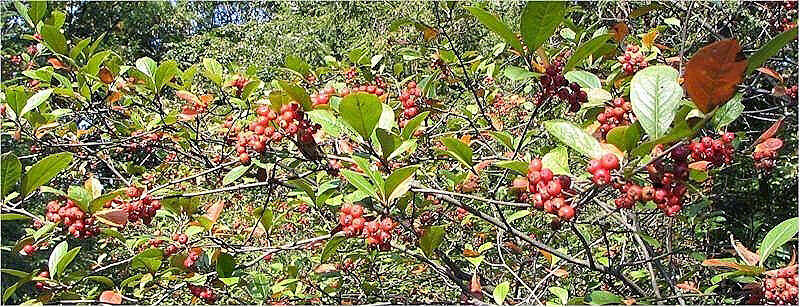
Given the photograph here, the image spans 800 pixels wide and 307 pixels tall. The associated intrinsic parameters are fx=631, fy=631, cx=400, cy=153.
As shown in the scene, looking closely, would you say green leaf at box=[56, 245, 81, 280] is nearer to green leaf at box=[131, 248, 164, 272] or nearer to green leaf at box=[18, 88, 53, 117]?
green leaf at box=[131, 248, 164, 272]

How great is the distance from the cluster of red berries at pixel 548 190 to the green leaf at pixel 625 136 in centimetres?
9

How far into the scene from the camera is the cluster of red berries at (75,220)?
1104mm

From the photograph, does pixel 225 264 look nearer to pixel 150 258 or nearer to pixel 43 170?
pixel 150 258

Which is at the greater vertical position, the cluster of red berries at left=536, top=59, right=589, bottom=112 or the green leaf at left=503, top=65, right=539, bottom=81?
the green leaf at left=503, top=65, right=539, bottom=81

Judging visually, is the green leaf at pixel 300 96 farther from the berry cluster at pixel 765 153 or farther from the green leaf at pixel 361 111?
the berry cluster at pixel 765 153

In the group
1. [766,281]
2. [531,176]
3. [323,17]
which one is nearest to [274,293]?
[531,176]

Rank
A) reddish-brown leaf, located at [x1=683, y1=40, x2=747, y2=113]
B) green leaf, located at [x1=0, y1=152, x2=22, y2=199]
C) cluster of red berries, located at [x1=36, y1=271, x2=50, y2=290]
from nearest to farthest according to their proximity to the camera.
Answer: reddish-brown leaf, located at [x1=683, y1=40, x2=747, y2=113], green leaf, located at [x1=0, y1=152, x2=22, y2=199], cluster of red berries, located at [x1=36, y1=271, x2=50, y2=290]

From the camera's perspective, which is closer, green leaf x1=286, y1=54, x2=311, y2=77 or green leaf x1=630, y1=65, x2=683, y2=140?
green leaf x1=630, y1=65, x2=683, y2=140

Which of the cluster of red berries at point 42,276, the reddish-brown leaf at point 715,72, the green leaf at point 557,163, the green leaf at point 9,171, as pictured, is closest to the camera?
the reddish-brown leaf at point 715,72

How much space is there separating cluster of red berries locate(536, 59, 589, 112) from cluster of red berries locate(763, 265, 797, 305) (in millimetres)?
411

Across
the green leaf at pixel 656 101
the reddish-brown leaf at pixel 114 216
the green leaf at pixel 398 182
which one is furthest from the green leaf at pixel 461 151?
the reddish-brown leaf at pixel 114 216

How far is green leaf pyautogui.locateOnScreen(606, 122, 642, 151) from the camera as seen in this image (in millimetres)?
753

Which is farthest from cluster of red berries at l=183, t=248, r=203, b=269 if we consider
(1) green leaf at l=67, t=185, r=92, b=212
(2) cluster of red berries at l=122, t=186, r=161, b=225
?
(1) green leaf at l=67, t=185, r=92, b=212

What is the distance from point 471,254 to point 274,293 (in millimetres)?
515
